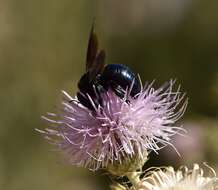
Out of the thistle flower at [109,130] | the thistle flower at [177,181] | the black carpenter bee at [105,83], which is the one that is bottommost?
the thistle flower at [177,181]

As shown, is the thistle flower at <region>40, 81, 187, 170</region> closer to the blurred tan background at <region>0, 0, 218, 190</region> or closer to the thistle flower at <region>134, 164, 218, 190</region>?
the thistle flower at <region>134, 164, 218, 190</region>

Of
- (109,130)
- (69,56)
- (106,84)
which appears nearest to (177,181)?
(109,130)

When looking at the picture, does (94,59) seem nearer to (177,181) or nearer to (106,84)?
(106,84)

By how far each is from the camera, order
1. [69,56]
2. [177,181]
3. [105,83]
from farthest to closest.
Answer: [69,56], [177,181], [105,83]

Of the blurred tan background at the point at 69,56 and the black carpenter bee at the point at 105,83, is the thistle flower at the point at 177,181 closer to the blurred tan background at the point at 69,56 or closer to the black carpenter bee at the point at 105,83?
the black carpenter bee at the point at 105,83

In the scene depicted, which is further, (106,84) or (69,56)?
(69,56)

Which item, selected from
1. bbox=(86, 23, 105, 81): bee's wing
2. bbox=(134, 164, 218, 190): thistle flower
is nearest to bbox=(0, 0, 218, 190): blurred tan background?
bbox=(134, 164, 218, 190): thistle flower

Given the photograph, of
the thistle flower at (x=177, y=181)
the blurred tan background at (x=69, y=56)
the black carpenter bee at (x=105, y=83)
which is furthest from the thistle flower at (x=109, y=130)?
the blurred tan background at (x=69, y=56)
